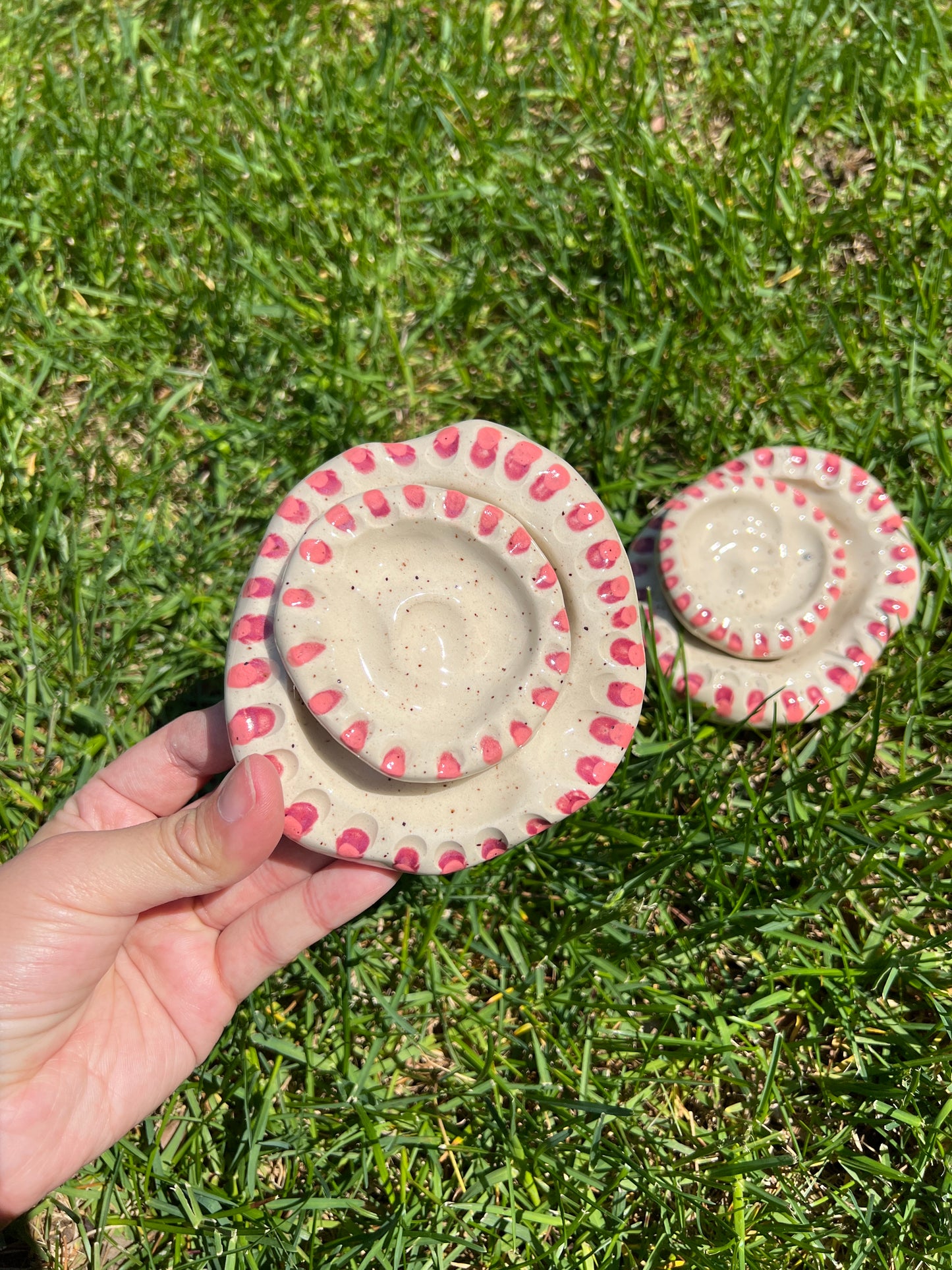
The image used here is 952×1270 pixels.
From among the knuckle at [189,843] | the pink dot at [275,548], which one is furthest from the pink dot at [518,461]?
the knuckle at [189,843]

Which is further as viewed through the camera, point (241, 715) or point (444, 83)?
point (444, 83)

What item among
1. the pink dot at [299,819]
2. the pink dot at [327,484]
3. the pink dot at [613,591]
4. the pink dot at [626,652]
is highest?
the pink dot at [327,484]

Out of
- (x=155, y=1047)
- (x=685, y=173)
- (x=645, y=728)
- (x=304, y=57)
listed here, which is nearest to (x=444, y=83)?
(x=304, y=57)

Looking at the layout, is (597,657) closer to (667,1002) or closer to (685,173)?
(667,1002)

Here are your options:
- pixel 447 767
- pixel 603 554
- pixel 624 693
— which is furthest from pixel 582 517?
pixel 447 767

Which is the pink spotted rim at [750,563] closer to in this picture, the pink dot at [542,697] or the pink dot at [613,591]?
the pink dot at [613,591]

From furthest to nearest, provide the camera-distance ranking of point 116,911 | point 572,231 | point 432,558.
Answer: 1. point 572,231
2. point 432,558
3. point 116,911
